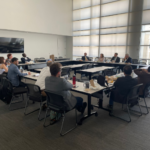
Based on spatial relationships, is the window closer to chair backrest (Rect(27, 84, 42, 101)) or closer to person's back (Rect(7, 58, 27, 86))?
person's back (Rect(7, 58, 27, 86))

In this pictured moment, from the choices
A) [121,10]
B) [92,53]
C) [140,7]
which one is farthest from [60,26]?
[140,7]

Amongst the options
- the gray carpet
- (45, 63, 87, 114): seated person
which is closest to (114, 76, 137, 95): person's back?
the gray carpet

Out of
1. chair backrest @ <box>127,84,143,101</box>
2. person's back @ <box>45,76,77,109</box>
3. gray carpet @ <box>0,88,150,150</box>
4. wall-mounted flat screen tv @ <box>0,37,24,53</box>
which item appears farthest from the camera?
wall-mounted flat screen tv @ <box>0,37,24,53</box>

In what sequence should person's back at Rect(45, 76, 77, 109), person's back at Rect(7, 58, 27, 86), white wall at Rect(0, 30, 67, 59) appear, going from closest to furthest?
person's back at Rect(45, 76, 77, 109) → person's back at Rect(7, 58, 27, 86) → white wall at Rect(0, 30, 67, 59)

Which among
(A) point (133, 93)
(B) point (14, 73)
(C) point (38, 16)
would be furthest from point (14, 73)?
(C) point (38, 16)

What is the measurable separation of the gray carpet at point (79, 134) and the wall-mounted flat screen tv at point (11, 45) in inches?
252

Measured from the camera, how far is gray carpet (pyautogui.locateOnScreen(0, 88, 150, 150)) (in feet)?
7.37

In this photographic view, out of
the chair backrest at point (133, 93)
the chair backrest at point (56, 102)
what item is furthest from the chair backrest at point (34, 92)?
the chair backrest at point (133, 93)

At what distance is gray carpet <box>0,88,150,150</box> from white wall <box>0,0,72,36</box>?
6.68 meters

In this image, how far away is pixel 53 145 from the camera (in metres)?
2.26

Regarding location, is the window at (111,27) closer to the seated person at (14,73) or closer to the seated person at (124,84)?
the seated person at (124,84)

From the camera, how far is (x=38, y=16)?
9391 millimetres

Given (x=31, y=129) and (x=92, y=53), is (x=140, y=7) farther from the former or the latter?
(x=31, y=129)

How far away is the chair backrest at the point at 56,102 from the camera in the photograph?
2412mm
